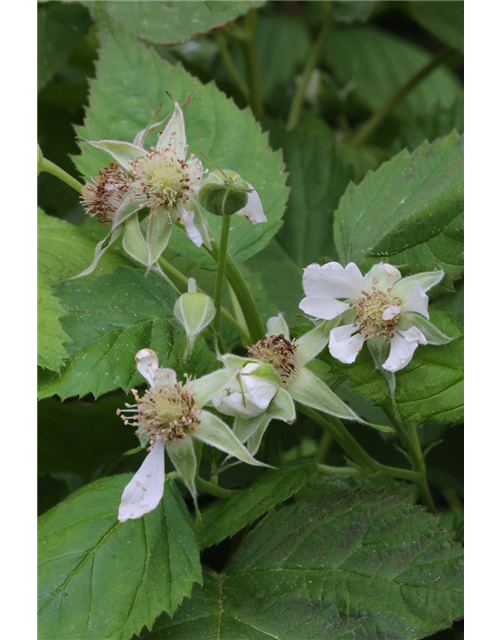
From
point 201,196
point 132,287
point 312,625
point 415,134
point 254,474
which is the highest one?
point 201,196

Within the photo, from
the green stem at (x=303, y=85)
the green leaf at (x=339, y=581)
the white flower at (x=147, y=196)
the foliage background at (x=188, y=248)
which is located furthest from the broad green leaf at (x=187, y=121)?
the green stem at (x=303, y=85)

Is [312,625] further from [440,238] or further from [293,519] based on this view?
[440,238]

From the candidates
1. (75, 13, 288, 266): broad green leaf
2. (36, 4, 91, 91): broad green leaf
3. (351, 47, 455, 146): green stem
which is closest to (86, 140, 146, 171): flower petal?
(75, 13, 288, 266): broad green leaf

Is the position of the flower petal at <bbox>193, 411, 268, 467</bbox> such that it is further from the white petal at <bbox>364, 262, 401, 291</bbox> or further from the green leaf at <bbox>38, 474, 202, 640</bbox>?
the white petal at <bbox>364, 262, 401, 291</bbox>

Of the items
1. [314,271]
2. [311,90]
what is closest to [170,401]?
[314,271]

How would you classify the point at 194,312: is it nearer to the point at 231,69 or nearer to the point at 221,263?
the point at 221,263

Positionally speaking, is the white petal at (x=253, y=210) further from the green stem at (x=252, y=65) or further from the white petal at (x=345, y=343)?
the green stem at (x=252, y=65)
